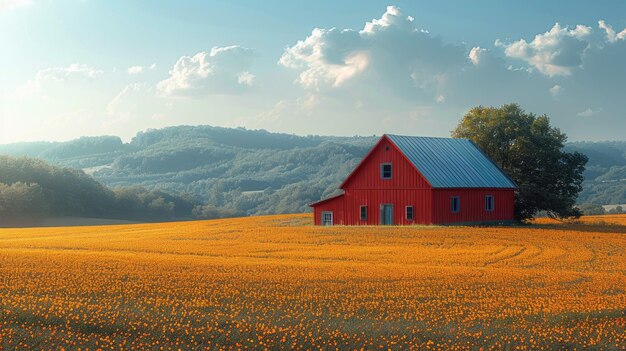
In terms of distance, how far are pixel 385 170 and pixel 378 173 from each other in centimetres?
69

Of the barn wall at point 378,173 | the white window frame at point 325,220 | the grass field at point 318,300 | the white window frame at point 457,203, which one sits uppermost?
the barn wall at point 378,173

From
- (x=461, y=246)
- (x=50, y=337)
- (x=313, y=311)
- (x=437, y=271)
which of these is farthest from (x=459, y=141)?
(x=50, y=337)

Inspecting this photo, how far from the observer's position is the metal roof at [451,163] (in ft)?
213

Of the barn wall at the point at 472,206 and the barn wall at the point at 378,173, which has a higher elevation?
the barn wall at the point at 378,173

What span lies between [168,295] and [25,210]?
93386 mm

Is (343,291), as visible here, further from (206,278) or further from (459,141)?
(459,141)

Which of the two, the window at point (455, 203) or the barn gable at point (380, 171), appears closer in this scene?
the barn gable at point (380, 171)

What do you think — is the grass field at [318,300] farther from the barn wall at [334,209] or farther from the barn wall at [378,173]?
the barn wall at [334,209]

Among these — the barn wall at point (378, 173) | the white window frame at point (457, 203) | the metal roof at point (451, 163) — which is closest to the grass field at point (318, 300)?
the barn wall at point (378, 173)

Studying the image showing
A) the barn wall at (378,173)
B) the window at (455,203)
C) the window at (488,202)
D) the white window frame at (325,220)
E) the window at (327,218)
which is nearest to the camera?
the barn wall at (378,173)

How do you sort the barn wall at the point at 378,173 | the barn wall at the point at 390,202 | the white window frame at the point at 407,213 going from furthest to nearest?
1. the barn wall at the point at 378,173
2. the white window frame at the point at 407,213
3. the barn wall at the point at 390,202

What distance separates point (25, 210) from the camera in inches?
4250

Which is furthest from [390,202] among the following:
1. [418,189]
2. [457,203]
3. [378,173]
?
[457,203]

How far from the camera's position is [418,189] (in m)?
63.7
